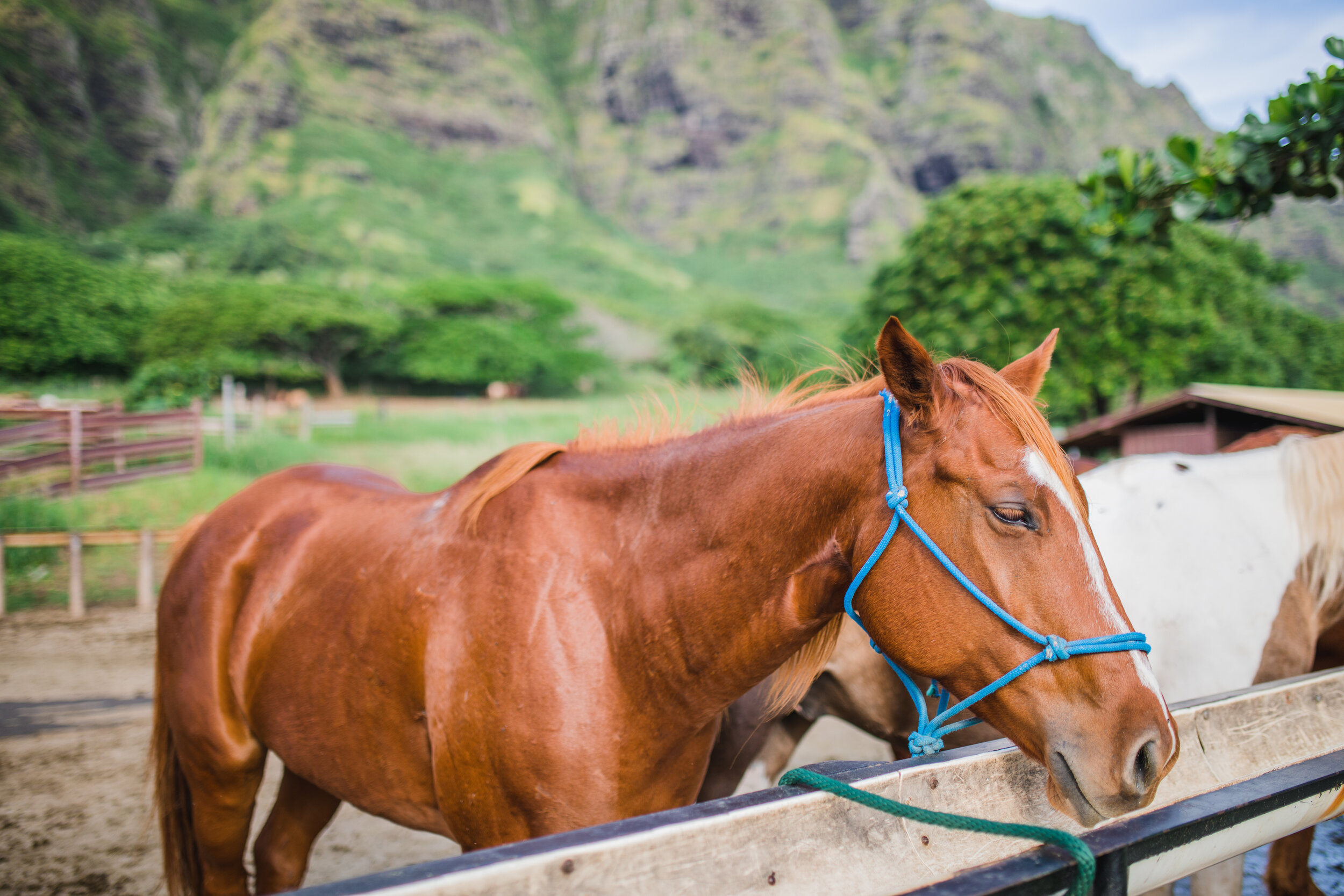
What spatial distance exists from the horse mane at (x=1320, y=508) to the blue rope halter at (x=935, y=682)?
2.09 metres

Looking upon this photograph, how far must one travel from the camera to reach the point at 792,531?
5.04 ft

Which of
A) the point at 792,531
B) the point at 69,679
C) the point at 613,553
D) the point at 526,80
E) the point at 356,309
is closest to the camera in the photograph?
the point at 792,531

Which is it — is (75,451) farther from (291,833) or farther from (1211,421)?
(1211,421)

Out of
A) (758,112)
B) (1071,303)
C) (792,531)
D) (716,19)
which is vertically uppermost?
(716,19)

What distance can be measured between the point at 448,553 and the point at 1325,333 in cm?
4027

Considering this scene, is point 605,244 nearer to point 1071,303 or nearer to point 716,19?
point 716,19

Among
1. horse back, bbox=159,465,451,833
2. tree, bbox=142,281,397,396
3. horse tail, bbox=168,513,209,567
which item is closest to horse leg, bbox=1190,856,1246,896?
horse back, bbox=159,465,451,833

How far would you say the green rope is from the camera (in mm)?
1114

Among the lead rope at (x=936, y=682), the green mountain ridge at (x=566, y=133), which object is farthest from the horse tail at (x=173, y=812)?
the green mountain ridge at (x=566, y=133)

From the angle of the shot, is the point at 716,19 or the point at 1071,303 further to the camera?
the point at 716,19

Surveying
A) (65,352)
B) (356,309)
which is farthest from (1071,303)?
(65,352)

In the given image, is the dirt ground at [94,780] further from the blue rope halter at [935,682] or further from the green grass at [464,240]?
the green grass at [464,240]

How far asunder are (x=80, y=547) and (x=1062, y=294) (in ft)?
59.1

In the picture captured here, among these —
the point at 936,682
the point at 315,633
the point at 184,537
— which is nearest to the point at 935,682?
the point at 936,682
